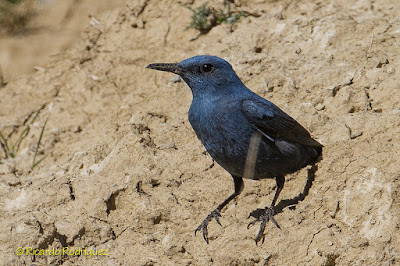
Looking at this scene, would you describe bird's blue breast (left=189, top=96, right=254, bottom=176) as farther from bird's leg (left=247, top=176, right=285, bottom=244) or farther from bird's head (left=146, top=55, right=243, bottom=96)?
bird's leg (left=247, top=176, right=285, bottom=244)

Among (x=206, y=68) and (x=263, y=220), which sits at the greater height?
(x=206, y=68)

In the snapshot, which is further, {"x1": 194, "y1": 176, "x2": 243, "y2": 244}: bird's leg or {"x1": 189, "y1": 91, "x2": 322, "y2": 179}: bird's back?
{"x1": 194, "y1": 176, "x2": 243, "y2": 244}: bird's leg

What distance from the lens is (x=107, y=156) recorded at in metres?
5.33

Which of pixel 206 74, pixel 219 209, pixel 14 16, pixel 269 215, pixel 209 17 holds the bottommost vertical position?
pixel 219 209

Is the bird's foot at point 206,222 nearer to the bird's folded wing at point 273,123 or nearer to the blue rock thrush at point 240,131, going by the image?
the blue rock thrush at point 240,131

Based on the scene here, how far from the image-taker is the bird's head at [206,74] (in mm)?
4633

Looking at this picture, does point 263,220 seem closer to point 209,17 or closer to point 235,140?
point 235,140

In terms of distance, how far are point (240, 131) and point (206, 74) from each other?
665 mm

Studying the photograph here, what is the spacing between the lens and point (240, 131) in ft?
14.3

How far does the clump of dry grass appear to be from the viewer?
834cm

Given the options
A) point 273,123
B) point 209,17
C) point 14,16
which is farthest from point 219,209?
point 14,16

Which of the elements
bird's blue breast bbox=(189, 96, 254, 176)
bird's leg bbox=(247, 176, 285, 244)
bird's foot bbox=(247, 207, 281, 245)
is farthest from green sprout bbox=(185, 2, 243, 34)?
bird's foot bbox=(247, 207, 281, 245)

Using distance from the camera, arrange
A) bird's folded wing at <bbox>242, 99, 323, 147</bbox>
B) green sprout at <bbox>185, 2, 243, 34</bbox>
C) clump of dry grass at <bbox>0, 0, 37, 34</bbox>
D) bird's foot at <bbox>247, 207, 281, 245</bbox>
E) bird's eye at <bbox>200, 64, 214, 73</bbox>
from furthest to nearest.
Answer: clump of dry grass at <bbox>0, 0, 37, 34</bbox> → green sprout at <bbox>185, 2, 243, 34</bbox> → bird's eye at <bbox>200, 64, 214, 73</bbox> → bird's folded wing at <bbox>242, 99, 323, 147</bbox> → bird's foot at <bbox>247, 207, 281, 245</bbox>

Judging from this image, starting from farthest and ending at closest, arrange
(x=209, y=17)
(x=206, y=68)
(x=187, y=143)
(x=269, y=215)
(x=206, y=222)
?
(x=209, y=17), (x=187, y=143), (x=206, y=68), (x=206, y=222), (x=269, y=215)
